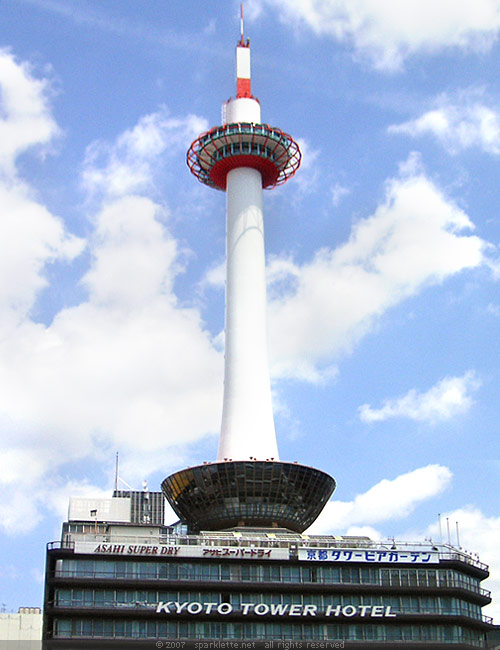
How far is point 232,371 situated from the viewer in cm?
14662

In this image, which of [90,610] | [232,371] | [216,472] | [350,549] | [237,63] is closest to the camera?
[90,610]

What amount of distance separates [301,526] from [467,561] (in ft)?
74.6

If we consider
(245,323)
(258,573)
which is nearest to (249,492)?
(258,573)

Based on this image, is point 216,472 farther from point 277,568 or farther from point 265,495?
point 277,568

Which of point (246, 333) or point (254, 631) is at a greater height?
point (246, 333)

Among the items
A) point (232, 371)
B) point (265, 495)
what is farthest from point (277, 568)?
point (232, 371)

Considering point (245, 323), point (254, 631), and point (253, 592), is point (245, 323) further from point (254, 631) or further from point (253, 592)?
point (254, 631)

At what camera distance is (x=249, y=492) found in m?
132

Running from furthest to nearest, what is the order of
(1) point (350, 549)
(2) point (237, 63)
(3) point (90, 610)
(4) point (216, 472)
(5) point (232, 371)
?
(2) point (237, 63) → (5) point (232, 371) → (4) point (216, 472) → (1) point (350, 549) → (3) point (90, 610)

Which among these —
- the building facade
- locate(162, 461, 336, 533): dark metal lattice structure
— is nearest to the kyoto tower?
locate(162, 461, 336, 533): dark metal lattice structure

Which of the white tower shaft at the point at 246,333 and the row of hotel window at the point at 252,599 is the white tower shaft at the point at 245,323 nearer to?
the white tower shaft at the point at 246,333

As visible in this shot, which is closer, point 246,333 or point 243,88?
point 246,333

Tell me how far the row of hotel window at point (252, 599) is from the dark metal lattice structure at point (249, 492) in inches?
672

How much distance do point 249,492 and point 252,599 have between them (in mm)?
18428
